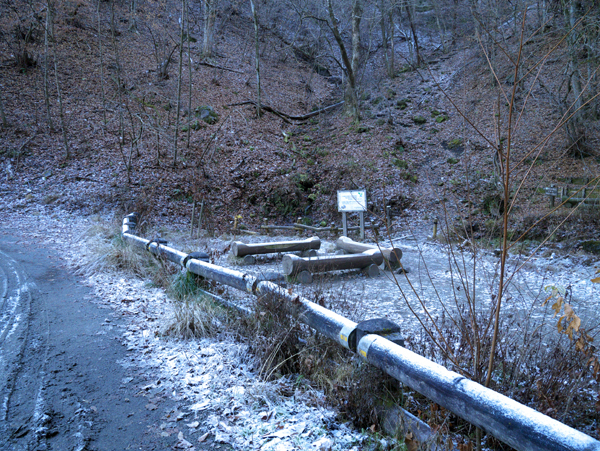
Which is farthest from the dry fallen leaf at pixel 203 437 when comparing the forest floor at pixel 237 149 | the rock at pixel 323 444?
the forest floor at pixel 237 149

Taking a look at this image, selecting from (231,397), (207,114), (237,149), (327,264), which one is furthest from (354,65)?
(231,397)

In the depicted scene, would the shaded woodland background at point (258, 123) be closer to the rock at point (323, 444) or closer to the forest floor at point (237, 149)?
the forest floor at point (237, 149)

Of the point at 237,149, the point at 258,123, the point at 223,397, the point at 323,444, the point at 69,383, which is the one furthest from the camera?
the point at 258,123

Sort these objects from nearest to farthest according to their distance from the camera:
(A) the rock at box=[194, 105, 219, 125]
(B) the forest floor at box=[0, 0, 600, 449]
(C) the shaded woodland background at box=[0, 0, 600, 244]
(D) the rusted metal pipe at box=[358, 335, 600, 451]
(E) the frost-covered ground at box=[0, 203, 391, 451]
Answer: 1. (D) the rusted metal pipe at box=[358, 335, 600, 451]
2. (E) the frost-covered ground at box=[0, 203, 391, 451]
3. (B) the forest floor at box=[0, 0, 600, 449]
4. (C) the shaded woodland background at box=[0, 0, 600, 244]
5. (A) the rock at box=[194, 105, 219, 125]

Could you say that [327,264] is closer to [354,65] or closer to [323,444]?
[323,444]

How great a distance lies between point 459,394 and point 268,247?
7.50 meters

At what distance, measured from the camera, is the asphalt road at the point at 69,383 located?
2914 millimetres

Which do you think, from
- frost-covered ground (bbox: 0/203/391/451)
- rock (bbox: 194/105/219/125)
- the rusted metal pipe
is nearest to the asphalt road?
frost-covered ground (bbox: 0/203/391/451)

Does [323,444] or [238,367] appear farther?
[238,367]

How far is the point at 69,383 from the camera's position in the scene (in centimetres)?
364

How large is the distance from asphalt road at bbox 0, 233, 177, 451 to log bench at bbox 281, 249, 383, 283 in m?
3.16

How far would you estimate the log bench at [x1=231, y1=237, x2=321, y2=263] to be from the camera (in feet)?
30.4

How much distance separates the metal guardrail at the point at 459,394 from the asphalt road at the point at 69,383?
1.44 m

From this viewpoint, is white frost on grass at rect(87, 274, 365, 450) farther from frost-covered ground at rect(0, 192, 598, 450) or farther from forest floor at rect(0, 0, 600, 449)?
forest floor at rect(0, 0, 600, 449)
